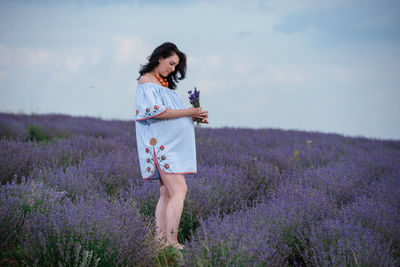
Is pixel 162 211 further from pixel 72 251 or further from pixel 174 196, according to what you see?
pixel 72 251

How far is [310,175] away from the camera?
427 cm

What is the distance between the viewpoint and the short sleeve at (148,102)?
101 inches

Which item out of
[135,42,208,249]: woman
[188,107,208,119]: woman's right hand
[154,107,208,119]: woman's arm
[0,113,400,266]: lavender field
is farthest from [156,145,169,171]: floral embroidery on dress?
[0,113,400,266]: lavender field

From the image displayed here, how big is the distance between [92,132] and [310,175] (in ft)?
21.9

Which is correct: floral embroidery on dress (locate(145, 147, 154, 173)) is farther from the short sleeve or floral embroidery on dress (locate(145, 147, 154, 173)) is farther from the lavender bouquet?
the lavender bouquet

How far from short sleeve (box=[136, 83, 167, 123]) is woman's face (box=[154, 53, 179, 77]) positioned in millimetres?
192

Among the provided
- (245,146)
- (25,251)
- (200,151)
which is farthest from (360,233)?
(245,146)

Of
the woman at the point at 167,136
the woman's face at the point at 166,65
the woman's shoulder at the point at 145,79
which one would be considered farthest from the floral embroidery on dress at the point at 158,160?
the woman's face at the point at 166,65

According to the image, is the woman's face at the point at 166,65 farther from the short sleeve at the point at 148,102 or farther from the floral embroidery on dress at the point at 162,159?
the floral embroidery on dress at the point at 162,159

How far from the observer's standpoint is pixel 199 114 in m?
2.69

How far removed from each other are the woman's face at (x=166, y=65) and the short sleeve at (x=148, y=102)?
192mm

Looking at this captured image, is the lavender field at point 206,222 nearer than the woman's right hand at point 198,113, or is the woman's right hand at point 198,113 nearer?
the lavender field at point 206,222

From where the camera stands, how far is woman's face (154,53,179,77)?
282 centimetres

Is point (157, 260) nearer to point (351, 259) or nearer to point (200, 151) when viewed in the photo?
point (351, 259)
